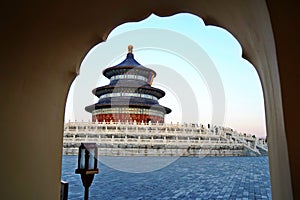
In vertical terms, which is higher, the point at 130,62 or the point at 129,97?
the point at 130,62

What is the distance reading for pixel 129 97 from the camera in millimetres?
24484

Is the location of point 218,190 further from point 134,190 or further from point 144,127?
point 144,127

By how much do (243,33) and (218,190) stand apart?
17.9 ft

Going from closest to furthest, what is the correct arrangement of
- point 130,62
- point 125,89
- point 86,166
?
1. point 86,166
2. point 125,89
3. point 130,62

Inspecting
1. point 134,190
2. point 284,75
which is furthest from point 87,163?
point 134,190

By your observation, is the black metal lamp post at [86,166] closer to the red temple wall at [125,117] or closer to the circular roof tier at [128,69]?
the red temple wall at [125,117]

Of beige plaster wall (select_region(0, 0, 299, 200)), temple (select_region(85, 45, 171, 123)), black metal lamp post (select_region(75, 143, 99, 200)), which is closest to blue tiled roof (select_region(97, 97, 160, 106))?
temple (select_region(85, 45, 171, 123))

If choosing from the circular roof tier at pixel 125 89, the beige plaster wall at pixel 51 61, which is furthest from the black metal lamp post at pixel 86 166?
the circular roof tier at pixel 125 89

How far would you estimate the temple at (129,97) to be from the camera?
2409 centimetres

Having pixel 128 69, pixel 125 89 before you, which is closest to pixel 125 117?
pixel 125 89

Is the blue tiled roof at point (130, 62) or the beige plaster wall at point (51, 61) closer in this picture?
the beige plaster wall at point (51, 61)

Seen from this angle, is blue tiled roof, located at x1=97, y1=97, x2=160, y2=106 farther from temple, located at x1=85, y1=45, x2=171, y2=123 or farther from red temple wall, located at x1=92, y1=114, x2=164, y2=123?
red temple wall, located at x1=92, y1=114, x2=164, y2=123

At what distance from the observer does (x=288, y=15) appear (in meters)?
1.06

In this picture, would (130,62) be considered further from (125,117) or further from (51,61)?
(51,61)
